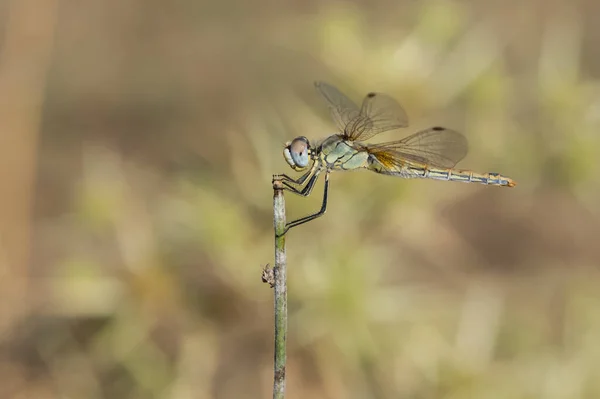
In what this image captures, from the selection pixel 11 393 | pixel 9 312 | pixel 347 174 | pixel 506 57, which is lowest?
pixel 11 393

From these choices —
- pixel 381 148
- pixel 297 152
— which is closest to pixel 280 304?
pixel 297 152

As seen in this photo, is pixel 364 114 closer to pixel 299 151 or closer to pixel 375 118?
pixel 375 118

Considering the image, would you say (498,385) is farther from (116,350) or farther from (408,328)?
(116,350)

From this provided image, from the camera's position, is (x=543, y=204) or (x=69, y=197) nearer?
(x=543, y=204)

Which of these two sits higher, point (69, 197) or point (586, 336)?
point (69, 197)

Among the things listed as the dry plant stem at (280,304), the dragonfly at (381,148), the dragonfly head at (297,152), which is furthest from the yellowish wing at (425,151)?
the dry plant stem at (280,304)

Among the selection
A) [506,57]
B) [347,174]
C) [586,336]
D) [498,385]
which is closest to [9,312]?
[347,174]

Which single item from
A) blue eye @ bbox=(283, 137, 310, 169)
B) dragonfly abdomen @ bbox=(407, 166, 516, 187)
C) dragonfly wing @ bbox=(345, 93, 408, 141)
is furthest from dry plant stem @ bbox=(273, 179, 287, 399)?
dragonfly abdomen @ bbox=(407, 166, 516, 187)
